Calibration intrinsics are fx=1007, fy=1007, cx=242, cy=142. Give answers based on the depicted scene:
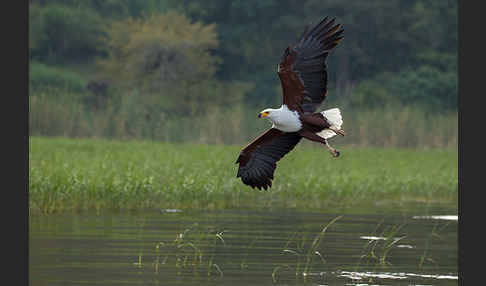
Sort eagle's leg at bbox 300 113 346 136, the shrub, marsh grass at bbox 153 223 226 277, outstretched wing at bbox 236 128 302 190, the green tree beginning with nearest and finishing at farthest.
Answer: eagle's leg at bbox 300 113 346 136 → outstretched wing at bbox 236 128 302 190 → marsh grass at bbox 153 223 226 277 → the shrub → the green tree

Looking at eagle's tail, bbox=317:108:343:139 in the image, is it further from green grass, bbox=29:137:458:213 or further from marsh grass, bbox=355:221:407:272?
green grass, bbox=29:137:458:213

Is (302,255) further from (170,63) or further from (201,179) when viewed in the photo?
(170,63)

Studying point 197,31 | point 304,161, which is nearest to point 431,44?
point 197,31

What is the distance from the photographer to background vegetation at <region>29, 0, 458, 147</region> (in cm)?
4384

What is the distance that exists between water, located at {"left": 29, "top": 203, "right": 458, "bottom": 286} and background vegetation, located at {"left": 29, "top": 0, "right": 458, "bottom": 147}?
82.4 ft

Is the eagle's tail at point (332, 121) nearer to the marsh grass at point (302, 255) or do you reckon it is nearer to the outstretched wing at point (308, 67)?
the outstretched wing at point (308, 67)

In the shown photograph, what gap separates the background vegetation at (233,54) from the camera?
144ft

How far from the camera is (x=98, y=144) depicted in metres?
27.6

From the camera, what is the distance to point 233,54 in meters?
47.4

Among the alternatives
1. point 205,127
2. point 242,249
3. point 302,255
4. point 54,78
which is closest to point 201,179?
point 242,249

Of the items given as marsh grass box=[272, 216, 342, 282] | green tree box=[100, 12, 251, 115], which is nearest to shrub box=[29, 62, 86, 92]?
green tree box=[100, 12, 251, 115]

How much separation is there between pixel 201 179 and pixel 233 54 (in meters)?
29.2

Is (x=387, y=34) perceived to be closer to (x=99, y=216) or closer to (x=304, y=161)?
(x=304, y=161)

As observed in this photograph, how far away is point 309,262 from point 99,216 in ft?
16.2
